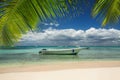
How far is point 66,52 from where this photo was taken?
1952mm

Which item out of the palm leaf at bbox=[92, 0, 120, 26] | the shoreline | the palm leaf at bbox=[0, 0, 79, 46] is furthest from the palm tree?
the shoreline

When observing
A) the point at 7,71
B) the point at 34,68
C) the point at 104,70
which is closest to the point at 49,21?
the point at 34,68

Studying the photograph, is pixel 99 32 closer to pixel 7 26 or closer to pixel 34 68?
pixel 34 68

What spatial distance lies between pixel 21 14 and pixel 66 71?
2.69 feet

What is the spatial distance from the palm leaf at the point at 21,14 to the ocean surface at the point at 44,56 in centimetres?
36

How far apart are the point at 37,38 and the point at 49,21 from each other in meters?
0.19

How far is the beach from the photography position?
1899 mm

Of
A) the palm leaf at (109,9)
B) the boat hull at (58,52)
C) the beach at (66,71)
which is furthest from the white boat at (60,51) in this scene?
the palm leaf at (109,9)

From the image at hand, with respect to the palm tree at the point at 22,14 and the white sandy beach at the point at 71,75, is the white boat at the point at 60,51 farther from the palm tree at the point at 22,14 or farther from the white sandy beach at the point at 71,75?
the palm tree at the point at 22,14

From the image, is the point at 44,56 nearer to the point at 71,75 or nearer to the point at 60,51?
the point at 60,51

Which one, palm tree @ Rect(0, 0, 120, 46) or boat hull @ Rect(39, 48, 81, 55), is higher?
palm tree @ Rect(0, 0, 120, 46)

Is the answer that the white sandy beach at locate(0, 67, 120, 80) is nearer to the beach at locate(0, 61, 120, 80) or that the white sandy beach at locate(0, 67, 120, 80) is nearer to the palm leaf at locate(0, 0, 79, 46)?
the beach at locate(0, 61, 120, 80)

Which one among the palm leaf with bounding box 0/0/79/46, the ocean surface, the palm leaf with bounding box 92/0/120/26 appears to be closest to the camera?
the palm leaf with bounding box 0/0/79/46

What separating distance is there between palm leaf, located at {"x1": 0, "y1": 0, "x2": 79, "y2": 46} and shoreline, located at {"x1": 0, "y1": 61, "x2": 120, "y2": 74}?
46cm
